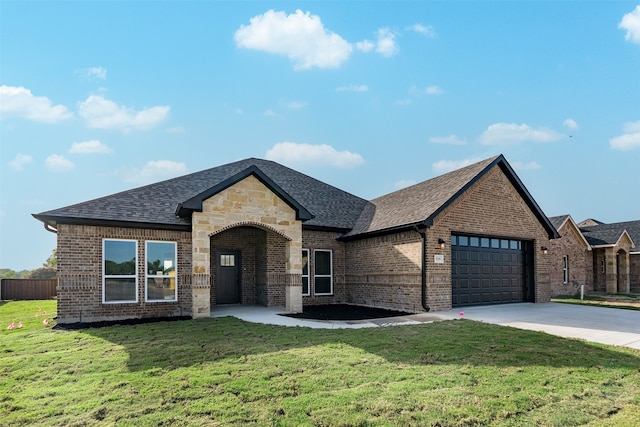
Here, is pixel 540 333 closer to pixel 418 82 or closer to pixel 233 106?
pixel 418 82

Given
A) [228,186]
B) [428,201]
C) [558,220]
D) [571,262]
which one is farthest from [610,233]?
[228,186]

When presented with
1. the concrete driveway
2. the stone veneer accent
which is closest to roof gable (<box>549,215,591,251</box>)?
the concrete driveway

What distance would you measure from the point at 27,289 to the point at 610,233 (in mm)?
38375

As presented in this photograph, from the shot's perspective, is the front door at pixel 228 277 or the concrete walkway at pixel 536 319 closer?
the concrete walkway at pixel 536 319

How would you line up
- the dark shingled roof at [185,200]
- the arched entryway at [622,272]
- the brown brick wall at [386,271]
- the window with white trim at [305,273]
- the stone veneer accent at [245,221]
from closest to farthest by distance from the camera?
the dark shingled roof at [185,200] < the stone veneer accent at [245,221] < the brown brick wall at [386,271] < the window with white trim at [305,273] < the arched entryway at [622,272]

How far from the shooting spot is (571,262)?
24.9 meters

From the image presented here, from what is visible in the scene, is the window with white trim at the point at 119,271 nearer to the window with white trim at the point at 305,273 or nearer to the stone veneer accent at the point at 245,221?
the stone veneer accent at the point at 245,221

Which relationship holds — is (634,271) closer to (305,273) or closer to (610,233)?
(610,233)

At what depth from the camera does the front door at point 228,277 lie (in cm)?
1625

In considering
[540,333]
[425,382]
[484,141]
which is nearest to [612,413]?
[425,382]

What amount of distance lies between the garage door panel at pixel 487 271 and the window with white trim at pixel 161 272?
996 centimetres

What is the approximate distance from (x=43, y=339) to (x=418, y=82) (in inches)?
560

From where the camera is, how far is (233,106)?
52.1 feet

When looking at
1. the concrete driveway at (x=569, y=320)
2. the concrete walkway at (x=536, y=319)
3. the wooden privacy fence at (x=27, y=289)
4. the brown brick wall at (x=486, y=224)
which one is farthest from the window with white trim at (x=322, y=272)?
the wooden privacy fence at (x=27, y=289)
